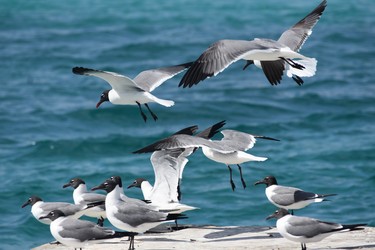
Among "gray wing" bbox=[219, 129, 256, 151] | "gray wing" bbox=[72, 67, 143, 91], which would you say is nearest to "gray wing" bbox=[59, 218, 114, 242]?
"gray wing" bbox=[72, 67, 143, 91]

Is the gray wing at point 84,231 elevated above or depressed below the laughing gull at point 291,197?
below

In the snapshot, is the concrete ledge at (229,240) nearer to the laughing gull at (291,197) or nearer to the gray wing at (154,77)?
the laughing gull at (291,197)

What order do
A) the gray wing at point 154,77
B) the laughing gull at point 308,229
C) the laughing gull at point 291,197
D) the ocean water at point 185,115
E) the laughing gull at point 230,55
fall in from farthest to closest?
the ocean water at point 185,115, the gray wing at point 154,77, the laughing gull at point 230,55, the laughing gull at point 291,197, the laughing gull at point 308,229

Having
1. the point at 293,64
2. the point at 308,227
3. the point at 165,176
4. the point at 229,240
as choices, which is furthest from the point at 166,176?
the point at 308,227

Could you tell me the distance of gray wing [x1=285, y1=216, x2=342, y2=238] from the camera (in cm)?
1041

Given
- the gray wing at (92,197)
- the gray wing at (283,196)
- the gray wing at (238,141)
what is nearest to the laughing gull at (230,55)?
the gray wing at (238,141)

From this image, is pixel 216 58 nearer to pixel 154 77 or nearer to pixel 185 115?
pixel 154 77

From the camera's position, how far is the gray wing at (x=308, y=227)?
34.1ft

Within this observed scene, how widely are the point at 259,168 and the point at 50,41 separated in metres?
15.8

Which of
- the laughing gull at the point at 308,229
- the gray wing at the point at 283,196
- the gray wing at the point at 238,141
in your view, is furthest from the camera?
the gray wing at the point at 238,141

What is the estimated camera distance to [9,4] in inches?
1777

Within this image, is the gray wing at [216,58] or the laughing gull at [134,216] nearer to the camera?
the laughing gull at [134,216]

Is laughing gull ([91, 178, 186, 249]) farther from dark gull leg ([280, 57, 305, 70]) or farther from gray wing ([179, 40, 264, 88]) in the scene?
dark gull leg ([280, 57, 305, 70])

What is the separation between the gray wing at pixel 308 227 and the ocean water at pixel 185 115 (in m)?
6.07
